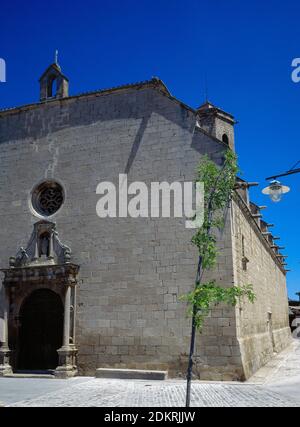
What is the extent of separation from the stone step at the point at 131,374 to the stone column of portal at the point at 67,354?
2.51ft

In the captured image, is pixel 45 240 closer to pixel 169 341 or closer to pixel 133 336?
pixel 133 336

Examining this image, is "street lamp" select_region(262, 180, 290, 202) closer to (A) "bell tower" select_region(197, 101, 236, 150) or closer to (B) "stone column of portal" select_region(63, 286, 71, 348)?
(B) "stone column of portal" select_region(63, 286, 71, 348)

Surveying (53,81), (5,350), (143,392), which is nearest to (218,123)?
(53,81)

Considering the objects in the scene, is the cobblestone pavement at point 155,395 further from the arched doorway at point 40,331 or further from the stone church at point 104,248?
the arched doorway at point 40,331

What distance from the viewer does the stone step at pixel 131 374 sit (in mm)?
10516

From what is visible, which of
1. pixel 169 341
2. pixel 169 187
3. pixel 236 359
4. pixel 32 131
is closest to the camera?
pixel 236 359

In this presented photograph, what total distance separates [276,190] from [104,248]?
21.5ft

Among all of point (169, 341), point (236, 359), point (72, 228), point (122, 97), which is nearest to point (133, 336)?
point (169, 341)

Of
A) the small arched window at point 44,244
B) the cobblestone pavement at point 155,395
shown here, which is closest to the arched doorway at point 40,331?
the small arched window at point 44,244

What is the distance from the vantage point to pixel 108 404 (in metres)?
7.50

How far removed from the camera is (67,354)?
11422 millimetres

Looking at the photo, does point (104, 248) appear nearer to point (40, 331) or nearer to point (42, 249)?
point (42, 249)

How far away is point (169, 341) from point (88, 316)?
2.44m

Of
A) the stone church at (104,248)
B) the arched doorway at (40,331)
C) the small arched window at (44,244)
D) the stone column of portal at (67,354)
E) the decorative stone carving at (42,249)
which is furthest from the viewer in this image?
the small arched window at (44,244)
